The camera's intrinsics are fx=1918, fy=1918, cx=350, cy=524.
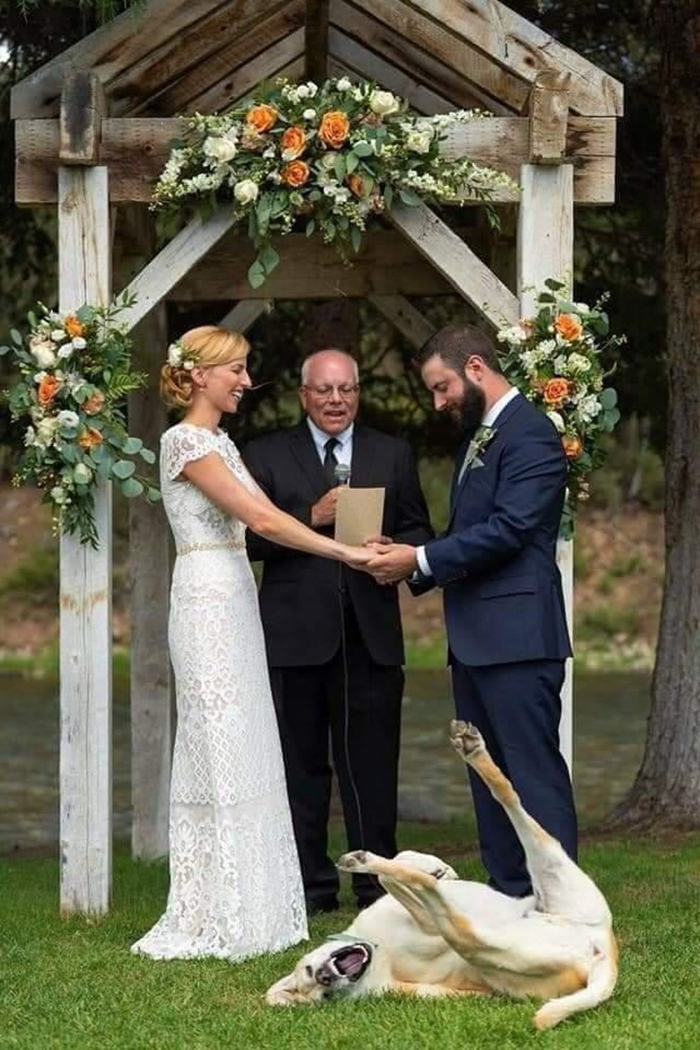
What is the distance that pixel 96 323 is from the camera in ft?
21.5

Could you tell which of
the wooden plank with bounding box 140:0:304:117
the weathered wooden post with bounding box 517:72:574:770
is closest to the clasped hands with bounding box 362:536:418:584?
the weathered wooden post with bounding box 517:72:574:770

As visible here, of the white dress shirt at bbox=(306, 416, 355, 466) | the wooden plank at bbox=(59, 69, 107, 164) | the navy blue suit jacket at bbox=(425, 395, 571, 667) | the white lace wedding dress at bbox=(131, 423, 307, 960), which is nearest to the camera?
the navy blue suit jacket at bbox=(425, 395, 571, 667)

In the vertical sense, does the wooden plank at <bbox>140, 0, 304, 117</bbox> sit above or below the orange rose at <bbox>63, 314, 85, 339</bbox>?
above

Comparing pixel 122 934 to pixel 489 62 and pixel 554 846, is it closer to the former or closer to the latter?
pixel 554 846

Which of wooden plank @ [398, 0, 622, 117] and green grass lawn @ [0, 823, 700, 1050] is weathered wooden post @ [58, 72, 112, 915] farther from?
wooden plank @ [398, 0, 622, 117]

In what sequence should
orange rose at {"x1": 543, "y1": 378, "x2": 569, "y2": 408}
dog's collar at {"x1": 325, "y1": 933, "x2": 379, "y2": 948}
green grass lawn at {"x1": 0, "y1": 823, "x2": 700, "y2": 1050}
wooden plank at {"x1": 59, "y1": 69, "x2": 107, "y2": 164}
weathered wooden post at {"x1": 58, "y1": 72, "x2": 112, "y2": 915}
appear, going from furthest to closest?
1. weathered wooden post at {"x1": 58, "y1": 72, "x2": 112, "y2": 915}
2. wooden plank at {"x1": 59, "y1": 69, "x2": 107, "y2": 164}
3. orange rose at {"x1": 543, "y1": 378, "x2": 569, "y2": 408}
4. dog's collar at {"x1": 325, "y1": 933, "x2": 379, "y2": 948}
5. green grass lawn at {"x1": 0, "y1": 823, "x2": 700, "y2": 1050}

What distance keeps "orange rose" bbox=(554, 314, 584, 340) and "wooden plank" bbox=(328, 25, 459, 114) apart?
6.57 feet

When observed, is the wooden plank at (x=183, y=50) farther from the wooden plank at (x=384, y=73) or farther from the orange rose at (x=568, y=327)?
the orange rose at (x=568, y=327)

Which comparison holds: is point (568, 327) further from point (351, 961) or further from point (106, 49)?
point (351, 961)

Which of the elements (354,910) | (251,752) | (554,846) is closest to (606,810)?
(354,910)

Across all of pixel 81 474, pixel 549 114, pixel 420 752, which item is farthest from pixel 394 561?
pixel 420 752

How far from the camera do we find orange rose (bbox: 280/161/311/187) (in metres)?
6.38

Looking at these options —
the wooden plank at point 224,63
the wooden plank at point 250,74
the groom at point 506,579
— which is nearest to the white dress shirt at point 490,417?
the groom at point 506,579

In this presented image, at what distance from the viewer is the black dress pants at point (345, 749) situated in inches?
267
